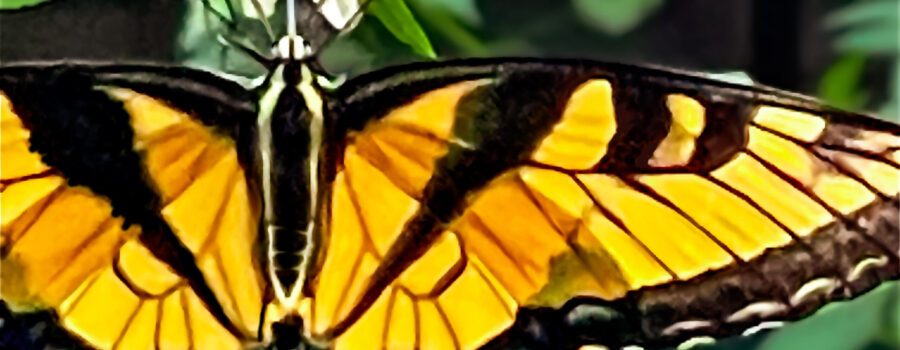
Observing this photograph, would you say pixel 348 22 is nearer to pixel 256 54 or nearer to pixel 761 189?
pixel 256 54

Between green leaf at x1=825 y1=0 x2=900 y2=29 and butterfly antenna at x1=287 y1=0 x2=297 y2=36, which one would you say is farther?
green leaf at x1=825 y1=0 x2=900 y2=29

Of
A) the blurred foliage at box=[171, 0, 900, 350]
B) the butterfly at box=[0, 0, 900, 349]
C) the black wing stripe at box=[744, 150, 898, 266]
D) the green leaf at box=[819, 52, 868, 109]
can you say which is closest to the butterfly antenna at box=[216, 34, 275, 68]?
the butterfly at box=[0, 0, 900, 349]

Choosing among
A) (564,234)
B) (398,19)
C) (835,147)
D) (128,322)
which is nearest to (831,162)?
(835,147)

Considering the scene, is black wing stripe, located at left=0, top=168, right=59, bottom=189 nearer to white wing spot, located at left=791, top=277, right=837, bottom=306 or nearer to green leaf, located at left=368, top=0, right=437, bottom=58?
green leaf, located at left=368, top=0, right=437, bottom=58

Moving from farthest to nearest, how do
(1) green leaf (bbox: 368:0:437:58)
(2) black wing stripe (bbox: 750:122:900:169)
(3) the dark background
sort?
(3) the dark background → (1) green leaf (bbox: 368:0:437:58) → (2) black wing stripe (bbox: 750:122:900:169)

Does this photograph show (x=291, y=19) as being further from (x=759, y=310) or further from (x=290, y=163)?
(x=759, y=310)
